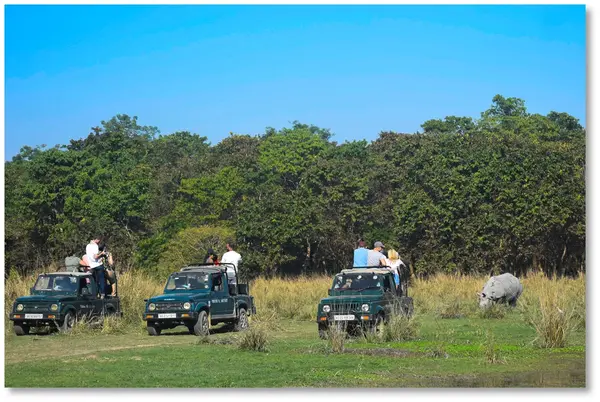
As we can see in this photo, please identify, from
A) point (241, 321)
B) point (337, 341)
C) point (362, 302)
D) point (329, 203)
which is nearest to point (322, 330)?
point (362, 302)

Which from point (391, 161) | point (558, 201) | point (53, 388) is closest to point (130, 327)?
point (53, 388)

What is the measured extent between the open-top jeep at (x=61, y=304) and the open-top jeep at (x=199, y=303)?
5.33 ft

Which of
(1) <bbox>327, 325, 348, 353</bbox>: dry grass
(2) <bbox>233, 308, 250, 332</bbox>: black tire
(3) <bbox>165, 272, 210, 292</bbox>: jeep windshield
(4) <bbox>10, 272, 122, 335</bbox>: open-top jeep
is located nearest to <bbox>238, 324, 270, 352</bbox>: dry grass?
A: (1) <bbox>327, 325, 348, 353</bbox>: dry grass

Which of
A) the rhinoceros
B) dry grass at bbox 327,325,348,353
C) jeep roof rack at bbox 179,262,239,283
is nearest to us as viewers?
dry grass at bbox 327,325,348,353

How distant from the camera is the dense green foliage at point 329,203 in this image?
41.5m

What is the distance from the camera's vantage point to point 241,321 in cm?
2452

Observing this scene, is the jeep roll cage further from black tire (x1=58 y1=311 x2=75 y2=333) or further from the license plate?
the license plate

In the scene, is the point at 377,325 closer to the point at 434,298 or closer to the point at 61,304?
the point at 61,304

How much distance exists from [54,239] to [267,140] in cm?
2650

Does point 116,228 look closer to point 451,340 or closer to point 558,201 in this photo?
point 558,201

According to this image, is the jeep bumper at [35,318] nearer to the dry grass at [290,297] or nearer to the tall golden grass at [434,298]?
the tall golden grass at [434,298]

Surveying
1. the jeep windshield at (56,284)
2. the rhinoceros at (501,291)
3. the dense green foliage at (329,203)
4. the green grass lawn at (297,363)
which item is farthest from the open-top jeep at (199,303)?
the dense green foliage at (329,203)

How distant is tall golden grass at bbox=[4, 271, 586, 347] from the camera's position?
716 inches

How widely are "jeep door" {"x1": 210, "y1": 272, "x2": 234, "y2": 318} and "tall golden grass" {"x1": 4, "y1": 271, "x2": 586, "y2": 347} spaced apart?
3.65ft
